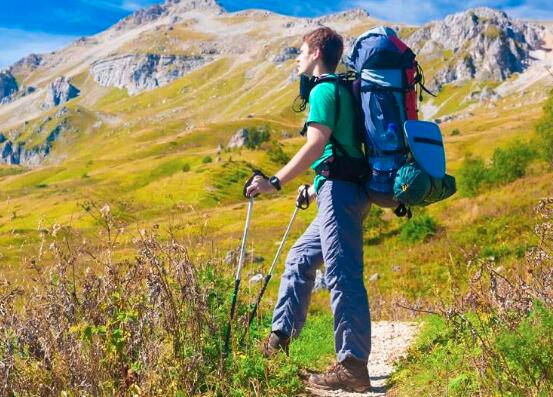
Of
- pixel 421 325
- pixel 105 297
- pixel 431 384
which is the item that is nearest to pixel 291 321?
pixel 431 384

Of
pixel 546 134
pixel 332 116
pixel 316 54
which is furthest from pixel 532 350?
pixel 546 134

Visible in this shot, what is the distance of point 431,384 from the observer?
4.78 metres

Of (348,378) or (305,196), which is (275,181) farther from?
(348,378)

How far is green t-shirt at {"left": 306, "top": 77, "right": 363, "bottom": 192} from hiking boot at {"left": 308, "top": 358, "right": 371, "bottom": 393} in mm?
1716

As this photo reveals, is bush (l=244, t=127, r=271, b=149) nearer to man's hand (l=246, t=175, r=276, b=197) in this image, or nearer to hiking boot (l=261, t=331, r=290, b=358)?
hiking boot (l=261, t=331, r=290, b=358)

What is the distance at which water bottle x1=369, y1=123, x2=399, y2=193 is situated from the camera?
16.7 ft

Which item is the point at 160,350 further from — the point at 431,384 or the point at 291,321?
the point at 431,384

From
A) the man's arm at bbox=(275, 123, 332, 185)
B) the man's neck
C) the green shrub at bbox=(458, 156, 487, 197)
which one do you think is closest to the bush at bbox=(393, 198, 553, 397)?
the man's arm at bbox=(275, 123, 332, 185)

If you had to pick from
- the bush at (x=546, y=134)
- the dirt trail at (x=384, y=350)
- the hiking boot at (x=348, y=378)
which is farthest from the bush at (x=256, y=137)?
the hiking boot at (x=348, y=378)

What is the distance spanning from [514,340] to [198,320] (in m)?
2.33

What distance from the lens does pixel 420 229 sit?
2842cm

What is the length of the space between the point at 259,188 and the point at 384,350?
3.45m

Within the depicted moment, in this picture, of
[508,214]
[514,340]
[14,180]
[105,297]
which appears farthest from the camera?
[14,180]

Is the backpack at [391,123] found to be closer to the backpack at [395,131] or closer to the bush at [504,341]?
the backpack at [395,131]
